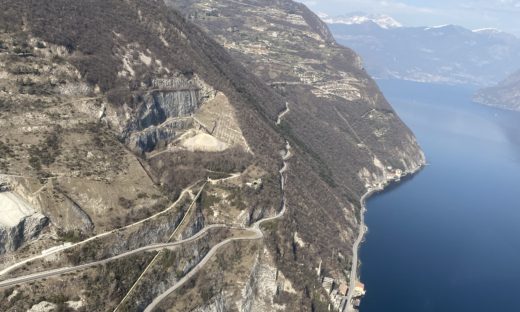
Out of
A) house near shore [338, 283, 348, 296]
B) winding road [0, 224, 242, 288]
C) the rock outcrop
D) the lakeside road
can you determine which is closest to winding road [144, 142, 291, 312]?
winding road [0, 224, 242, 288]

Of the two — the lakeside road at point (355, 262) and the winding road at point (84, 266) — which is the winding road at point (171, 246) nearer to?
the winding road at point (84, 266)

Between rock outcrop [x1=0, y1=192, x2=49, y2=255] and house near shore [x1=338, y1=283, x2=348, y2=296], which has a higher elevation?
rock outcrop [x1=0, y1=192, x2=49, y2=255]

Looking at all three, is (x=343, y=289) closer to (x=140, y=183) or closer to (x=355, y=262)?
(x=355, y=262)

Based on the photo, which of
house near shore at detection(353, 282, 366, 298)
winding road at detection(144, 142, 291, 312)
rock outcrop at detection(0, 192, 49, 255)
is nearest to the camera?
rock outcrop at detection(0, 192, 49, 255)

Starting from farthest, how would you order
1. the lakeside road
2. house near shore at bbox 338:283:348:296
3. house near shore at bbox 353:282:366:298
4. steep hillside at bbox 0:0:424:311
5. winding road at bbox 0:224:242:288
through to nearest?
house near shore at bbox 353:282:366:298
house near shore at bbox 338:283:348:296
the lakeside road
steep hillside at bbox 0:0:424:311
winding road at bbox 0:224:242:288

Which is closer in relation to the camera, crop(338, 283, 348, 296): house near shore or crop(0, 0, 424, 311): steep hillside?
crop(0, 0, 424, 311): steep hillside

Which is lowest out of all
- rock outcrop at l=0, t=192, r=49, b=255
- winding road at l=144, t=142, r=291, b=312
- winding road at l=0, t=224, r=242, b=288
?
winding road at l=144, t=142, r=291, b=312

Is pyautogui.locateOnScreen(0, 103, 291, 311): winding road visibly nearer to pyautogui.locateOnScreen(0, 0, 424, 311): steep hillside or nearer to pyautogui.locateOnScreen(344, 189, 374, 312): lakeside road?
pyautogui.locateOnScreen(0, 0, 424, 311): steep hillside

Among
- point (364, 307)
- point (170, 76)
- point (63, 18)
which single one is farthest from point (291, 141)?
point (63, 18)

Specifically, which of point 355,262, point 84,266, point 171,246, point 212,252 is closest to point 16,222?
point 84,266

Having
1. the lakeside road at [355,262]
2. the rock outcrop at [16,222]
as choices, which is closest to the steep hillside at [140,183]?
the rock outcrop at [16,222]
